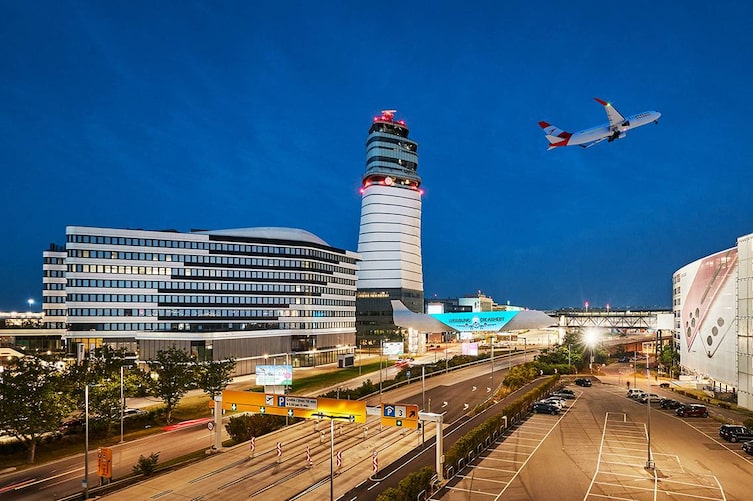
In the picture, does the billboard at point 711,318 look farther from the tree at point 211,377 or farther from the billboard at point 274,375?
the tree at point 211,377

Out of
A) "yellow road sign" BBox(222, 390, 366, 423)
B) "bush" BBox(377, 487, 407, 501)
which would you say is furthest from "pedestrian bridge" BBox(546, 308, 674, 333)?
"bush" BBox(377, 487, 407, 501)

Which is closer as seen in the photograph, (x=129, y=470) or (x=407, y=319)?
(x=129, y=470)

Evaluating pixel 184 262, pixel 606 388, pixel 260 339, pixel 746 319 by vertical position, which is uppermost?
pixel 184 262

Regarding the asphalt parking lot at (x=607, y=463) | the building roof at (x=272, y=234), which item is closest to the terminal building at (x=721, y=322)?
the asphalt parking lot at (x=607, y=463)

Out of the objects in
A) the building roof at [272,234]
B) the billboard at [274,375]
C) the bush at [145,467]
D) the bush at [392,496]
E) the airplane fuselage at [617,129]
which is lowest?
the bush at [145,467]

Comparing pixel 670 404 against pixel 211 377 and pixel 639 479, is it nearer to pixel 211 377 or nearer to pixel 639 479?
pixel 639 479

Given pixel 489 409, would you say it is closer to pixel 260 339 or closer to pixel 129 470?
pixel 129 470

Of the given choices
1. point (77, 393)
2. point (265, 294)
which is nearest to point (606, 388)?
point (265, 294)
